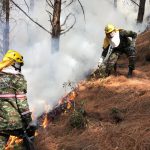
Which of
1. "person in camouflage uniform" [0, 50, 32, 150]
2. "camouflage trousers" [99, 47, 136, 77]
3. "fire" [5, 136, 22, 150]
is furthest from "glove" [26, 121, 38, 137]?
"camouflage trousers" [99, 47, 136, 77]

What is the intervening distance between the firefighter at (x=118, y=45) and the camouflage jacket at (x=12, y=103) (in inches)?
176

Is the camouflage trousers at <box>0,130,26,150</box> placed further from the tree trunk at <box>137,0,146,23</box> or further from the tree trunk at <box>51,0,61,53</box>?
the tree trunk at <box>137,0,146,23</box>

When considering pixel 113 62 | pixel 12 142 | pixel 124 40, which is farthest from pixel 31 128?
pixel 124 40

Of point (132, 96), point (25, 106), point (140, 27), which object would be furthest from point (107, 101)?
point (140, 27)

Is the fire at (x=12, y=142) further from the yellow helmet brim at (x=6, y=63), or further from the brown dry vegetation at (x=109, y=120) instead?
the yellow helmet brim at (x=6, y=63)

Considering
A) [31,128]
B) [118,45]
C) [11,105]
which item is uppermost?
[118,45]

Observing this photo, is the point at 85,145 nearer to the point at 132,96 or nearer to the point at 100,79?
the point at 132,96

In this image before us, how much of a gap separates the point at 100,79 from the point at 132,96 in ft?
5.92

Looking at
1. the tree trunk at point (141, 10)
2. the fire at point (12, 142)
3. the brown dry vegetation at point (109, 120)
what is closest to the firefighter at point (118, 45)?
the brown dry vegetation at point (109, 120)

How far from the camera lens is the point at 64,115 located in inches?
356

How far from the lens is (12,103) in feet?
21.4

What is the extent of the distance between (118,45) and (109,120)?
3.15m

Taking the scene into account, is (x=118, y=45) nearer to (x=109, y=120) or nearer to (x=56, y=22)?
(x=56, y=22)

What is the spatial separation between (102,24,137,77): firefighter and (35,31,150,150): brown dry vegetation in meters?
0.33
